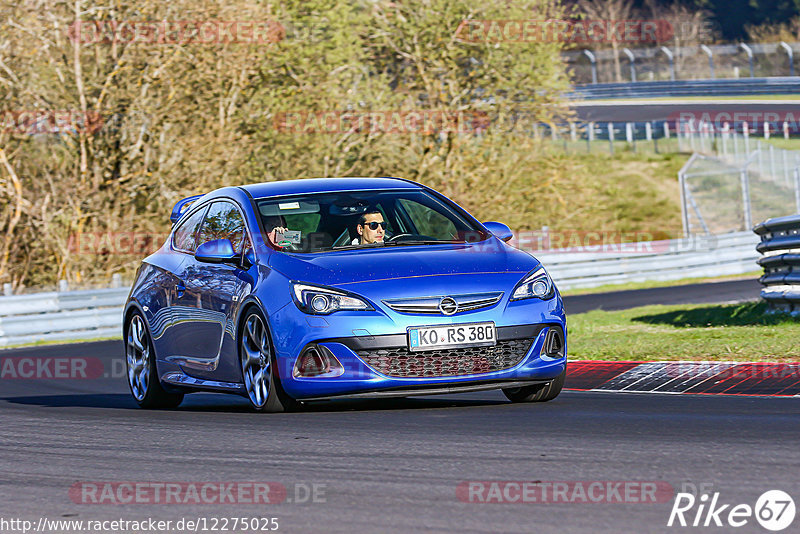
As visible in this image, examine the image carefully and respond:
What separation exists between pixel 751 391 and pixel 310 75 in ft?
76.8

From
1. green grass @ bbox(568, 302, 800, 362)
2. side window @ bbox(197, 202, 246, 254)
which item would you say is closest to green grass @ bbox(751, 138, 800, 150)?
green grass @ bbox(568, 302, 800, 362)

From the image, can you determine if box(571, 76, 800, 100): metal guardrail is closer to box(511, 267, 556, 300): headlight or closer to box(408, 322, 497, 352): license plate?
box(511, 267, 556, 300): headlight

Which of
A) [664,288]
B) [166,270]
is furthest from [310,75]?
[166,270]

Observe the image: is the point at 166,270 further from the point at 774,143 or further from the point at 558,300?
the point at 774,143

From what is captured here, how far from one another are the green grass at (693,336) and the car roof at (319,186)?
9.94 feet

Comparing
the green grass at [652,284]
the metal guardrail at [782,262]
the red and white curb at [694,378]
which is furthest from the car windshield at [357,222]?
the green grass at [652,284]

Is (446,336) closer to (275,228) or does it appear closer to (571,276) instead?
(275,228)

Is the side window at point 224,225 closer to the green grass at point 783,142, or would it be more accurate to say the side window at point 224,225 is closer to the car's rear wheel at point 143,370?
the car's rear wheel at point 143,370

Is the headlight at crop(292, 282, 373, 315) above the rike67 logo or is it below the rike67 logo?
above

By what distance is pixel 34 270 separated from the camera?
94.2 feet

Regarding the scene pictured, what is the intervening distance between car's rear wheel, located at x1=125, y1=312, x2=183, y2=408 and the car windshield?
1725mm

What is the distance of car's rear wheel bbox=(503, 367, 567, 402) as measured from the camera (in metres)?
8.92

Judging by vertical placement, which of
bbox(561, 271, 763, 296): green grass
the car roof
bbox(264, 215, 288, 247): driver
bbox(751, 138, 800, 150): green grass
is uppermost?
the car roof

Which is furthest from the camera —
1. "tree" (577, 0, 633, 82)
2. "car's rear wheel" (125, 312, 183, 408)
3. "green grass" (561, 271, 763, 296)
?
"tree" (577, 0, 633, 82)
